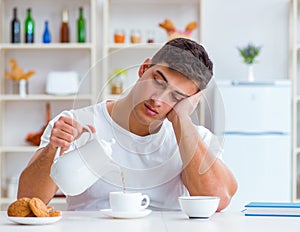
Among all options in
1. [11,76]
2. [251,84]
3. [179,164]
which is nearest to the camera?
[179,164]

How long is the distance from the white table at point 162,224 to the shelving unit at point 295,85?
3005 mm

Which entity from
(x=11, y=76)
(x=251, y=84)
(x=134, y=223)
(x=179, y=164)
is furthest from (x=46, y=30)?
(x=134, y=223)

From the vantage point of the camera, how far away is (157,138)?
7.07 feet

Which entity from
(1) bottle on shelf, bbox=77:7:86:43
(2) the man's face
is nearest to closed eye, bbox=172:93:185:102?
(2) the man's face

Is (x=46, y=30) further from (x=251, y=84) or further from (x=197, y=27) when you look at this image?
(x=251, y=84)

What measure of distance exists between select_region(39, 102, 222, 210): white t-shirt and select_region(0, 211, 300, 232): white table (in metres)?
0.12

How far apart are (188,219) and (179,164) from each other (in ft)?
0.97

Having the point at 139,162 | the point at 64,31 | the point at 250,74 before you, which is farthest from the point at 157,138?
the point at 64,31

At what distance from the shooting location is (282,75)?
205 inches

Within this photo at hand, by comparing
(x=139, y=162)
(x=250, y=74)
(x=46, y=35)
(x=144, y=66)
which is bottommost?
(x=139, y=162)

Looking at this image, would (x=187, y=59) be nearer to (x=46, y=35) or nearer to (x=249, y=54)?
(x=249, y=54)

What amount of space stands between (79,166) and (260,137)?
3005mm

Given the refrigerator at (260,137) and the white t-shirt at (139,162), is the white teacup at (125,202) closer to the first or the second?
the white t-shirt at (139,162)

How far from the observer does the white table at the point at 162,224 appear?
171cm
